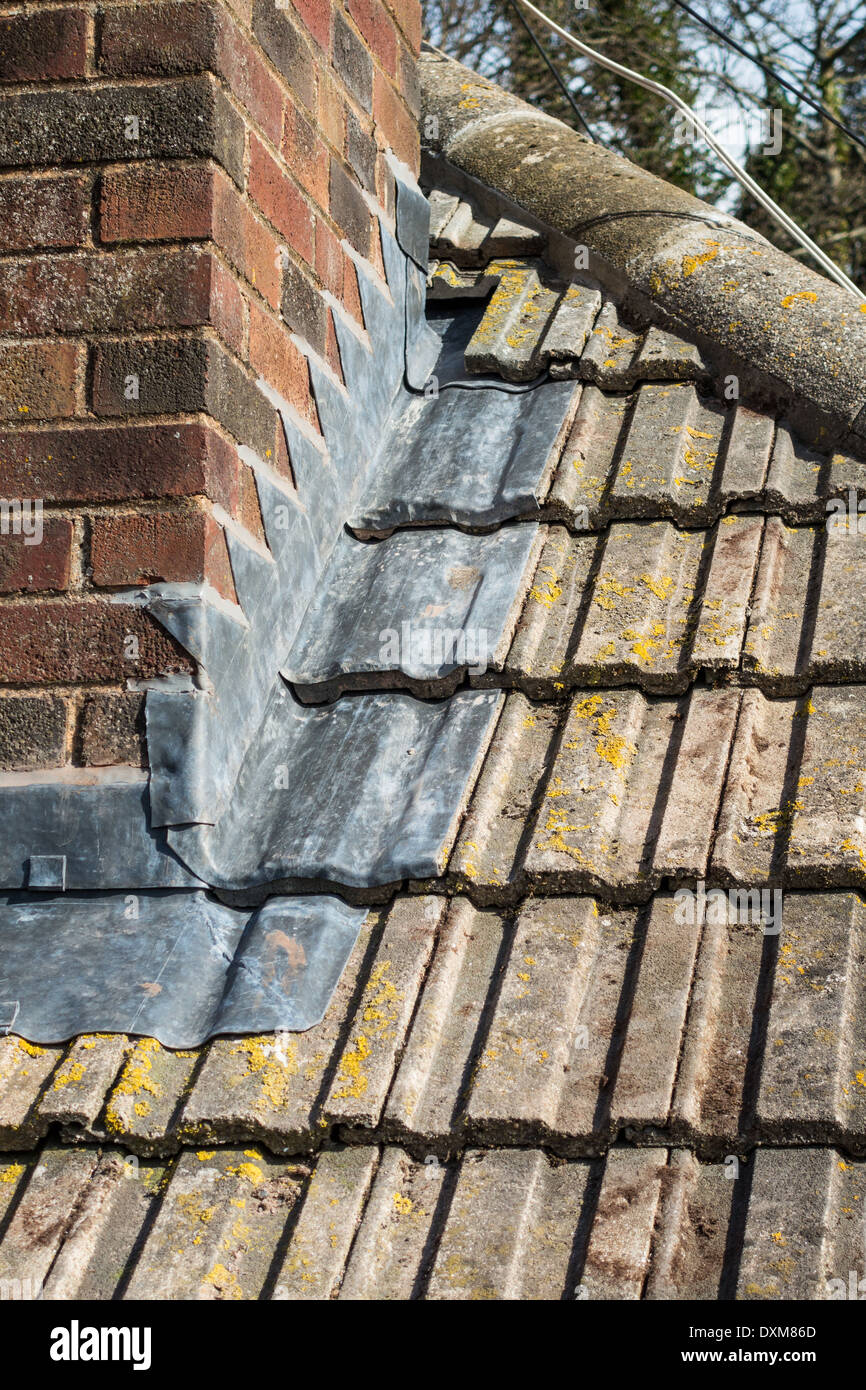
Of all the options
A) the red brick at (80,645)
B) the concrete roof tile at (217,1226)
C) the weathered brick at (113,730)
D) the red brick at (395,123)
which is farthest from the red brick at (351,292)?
the concrete roof tile at (217,1226)

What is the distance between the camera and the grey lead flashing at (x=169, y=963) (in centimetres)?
169

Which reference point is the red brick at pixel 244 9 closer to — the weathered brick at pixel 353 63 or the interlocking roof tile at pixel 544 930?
the weathered brick at pixel 353 63

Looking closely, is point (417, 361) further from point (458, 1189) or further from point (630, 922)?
point (458, 1189)

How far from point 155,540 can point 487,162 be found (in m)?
1.81

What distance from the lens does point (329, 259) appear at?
8.26 feet

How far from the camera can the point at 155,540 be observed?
196cm

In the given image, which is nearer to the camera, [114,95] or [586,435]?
[114,95]

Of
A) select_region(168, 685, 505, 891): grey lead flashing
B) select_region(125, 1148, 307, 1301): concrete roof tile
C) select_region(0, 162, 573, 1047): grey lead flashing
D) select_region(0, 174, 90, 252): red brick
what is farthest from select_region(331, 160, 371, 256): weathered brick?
select_region(125, 1148, 307, 1301): concrete roof tile

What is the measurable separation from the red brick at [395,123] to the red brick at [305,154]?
0.42 meters

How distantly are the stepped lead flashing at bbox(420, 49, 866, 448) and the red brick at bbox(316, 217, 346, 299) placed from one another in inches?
27.3

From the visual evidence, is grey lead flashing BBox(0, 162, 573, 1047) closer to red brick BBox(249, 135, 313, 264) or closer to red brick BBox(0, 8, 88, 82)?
red brick BBox(249, 135, 313, 264)

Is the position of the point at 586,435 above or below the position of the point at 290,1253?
above
